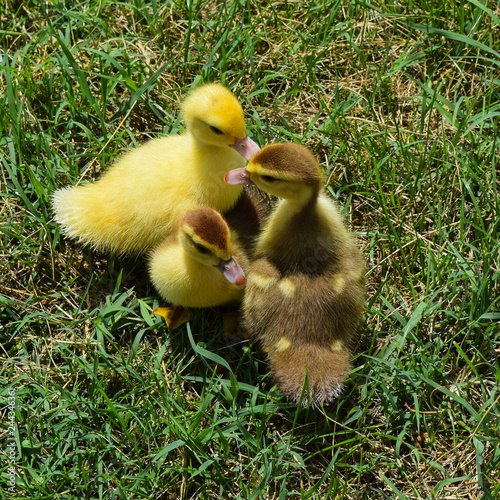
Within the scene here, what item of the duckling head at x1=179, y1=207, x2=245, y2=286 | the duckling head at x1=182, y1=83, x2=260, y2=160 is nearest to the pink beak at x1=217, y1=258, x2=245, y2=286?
the duckling head at x1=179, y1=207, x2=245, y2=286

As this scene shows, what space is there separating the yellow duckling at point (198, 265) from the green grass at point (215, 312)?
0.18 metres

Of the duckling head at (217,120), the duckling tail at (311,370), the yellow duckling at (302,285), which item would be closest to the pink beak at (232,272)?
the yellow duckling at (302,285)

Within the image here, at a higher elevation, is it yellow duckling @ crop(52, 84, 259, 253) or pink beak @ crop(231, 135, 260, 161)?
pink beak @ crop(231, 135, 260, 161)

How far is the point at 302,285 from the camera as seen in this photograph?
3303 mm

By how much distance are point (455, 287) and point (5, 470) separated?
2.41 metres

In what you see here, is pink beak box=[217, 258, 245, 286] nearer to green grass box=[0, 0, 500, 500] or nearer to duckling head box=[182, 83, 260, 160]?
green grass box=[0, 0, 500, 500]

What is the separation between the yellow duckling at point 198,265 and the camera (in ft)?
10.6

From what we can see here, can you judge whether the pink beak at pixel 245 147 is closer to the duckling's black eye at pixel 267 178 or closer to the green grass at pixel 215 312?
the duckling's black eye at pixel 267 178

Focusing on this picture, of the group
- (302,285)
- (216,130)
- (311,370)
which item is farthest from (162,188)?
(311,370)

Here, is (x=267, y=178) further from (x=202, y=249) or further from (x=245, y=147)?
(x=202, y=249)

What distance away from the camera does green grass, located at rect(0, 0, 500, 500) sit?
3.31 meters

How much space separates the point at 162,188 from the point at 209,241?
502 mm

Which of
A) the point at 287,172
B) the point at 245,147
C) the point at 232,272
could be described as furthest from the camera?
the point at 245,147

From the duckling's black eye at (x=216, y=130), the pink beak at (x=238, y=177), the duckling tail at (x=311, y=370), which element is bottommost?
the duckling tail at (x=311, y=370)
